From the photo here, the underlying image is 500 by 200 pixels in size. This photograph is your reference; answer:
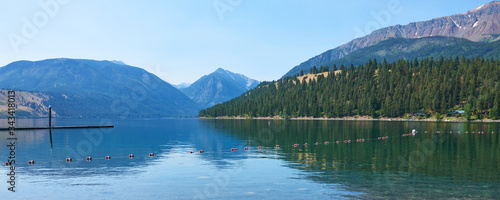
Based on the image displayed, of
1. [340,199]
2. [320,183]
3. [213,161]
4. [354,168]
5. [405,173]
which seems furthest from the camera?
[213,161]

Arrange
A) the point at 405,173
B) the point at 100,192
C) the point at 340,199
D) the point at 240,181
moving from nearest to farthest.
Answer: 1. the point at 340,199
2. the point at 100,192
3. the point at 240,181
4. the point at 405,173

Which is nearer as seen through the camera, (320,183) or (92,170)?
(320,183)

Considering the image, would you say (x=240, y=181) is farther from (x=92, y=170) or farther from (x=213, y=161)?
(x=92, y=170)

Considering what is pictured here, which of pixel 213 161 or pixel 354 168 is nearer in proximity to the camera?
pixel 354 168

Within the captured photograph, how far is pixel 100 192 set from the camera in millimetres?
39188

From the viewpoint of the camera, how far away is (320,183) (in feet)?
139

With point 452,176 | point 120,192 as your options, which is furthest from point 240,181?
point 452,176

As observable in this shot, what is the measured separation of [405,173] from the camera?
48344 mm


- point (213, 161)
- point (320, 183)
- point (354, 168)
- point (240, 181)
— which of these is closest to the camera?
point (320, 183)

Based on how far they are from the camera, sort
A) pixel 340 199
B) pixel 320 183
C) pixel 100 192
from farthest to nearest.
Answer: pixel 320 183, pixel 100 192, pixel 340 199

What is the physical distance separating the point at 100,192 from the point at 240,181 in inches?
646

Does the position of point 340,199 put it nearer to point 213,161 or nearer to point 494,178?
point 494,178

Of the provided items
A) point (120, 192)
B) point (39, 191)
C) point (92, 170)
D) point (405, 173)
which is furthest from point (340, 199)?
point (92, 170)

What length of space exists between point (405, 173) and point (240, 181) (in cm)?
2258
